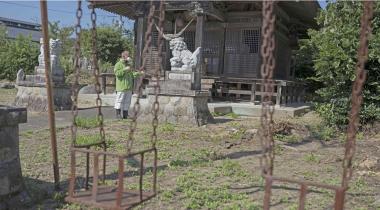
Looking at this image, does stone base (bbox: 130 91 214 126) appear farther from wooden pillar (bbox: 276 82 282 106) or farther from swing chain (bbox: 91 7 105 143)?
swing chain (bbox: 91 7 105 143)

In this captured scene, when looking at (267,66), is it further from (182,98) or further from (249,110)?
(249,110)

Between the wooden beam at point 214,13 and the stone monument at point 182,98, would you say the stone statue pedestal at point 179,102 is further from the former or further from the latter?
→ the wooden beam at point 214,13

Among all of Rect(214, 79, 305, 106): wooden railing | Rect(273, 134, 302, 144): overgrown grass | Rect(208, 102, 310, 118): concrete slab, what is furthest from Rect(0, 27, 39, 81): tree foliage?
Rect(273, 134, 302, 144): overgrown grass

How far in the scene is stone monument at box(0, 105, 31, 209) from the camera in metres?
4.00

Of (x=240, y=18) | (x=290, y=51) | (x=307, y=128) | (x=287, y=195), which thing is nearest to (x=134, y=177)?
(x=287, y=195)

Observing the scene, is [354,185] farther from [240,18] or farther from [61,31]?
[61,31]

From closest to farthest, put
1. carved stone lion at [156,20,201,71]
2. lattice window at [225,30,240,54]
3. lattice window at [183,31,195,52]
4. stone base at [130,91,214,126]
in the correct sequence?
stone base at [130,91,214,126] → carved stone lion at [156,20,201,71] → lattice window at [225,30,240,54] → lattice window at [183,31,195,52]

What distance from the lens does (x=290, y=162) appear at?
6.41 m

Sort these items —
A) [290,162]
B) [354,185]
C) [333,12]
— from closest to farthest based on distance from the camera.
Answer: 1. [354,185]
2. [290,162]
3. [333,12]

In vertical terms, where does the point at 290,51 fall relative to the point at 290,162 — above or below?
above

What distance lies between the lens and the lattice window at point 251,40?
51.8ft

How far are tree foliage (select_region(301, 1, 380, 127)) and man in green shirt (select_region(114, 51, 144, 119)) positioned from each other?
172 inches

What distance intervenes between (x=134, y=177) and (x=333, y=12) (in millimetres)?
6333

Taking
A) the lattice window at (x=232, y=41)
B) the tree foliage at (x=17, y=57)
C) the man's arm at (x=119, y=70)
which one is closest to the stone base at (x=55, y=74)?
the man's arm at (x=119, y=70)
